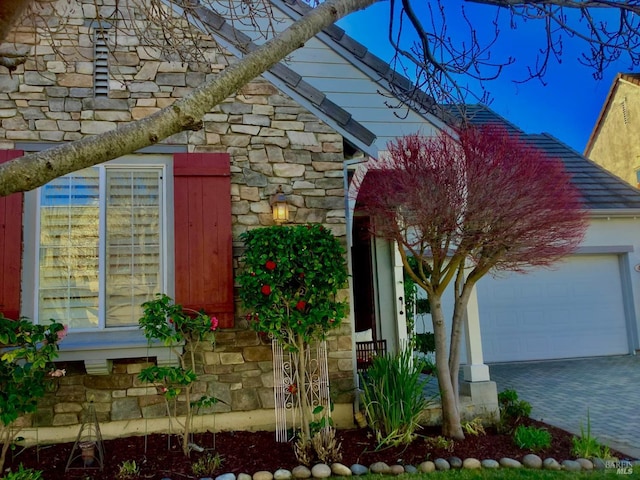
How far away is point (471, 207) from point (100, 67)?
3.88 m

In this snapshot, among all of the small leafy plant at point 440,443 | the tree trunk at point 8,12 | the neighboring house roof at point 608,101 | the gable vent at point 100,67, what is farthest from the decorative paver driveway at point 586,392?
the neighboring house roof at point 608,101

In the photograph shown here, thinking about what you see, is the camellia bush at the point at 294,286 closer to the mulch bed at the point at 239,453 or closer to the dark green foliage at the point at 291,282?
the dark green foliage at the point at 291,282

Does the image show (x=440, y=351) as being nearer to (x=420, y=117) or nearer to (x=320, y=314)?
(x=320, y=314)

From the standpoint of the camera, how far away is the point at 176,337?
416 centimetres

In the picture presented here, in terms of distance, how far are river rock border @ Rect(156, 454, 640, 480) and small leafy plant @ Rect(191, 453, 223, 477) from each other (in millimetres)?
98

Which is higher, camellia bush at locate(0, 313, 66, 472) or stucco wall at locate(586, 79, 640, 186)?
stucco wall at locate(586, 79, 640, 186)

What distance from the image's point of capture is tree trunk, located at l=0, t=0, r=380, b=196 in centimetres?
230

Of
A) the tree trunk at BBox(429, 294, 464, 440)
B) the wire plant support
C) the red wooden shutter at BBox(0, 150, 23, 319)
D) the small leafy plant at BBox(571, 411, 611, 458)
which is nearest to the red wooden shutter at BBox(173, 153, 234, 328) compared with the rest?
the wire plant support

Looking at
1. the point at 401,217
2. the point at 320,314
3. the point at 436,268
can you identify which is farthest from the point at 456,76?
the point at 320,314

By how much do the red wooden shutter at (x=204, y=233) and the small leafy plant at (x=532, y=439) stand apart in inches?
111

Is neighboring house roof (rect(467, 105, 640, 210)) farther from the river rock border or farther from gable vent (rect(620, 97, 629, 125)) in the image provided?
the river rock border

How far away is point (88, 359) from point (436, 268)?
328 centimetres

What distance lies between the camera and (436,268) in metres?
4.66

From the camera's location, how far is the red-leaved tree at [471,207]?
4172 millimetres
